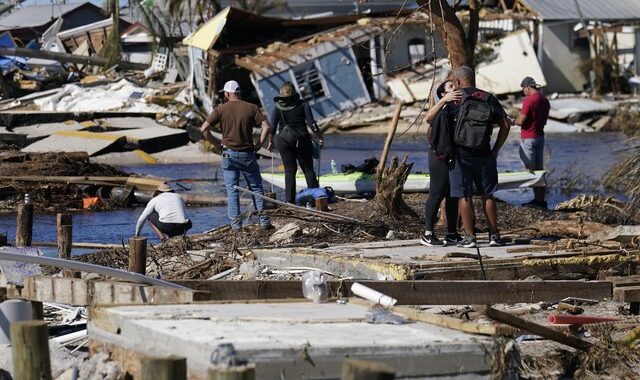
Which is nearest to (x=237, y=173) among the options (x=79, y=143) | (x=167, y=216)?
(x=167, y=216)

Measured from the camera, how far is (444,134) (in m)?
11.3

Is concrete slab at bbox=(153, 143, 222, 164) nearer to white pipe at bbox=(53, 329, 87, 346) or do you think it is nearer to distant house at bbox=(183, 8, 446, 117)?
Result: distant house at bbox=(183, 8, 446, 117)

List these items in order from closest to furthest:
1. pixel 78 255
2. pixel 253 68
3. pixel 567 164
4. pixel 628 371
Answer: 1. pixel 628 371
2. pixel 78 255
3. pixel 567 164
4. pixel 253 68

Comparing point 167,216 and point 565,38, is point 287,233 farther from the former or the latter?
point 565,38

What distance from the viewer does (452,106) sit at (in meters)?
11.4

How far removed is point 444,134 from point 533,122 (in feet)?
20.0

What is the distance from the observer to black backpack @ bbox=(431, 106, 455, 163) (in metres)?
11.3

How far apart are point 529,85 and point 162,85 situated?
2893 centimetres

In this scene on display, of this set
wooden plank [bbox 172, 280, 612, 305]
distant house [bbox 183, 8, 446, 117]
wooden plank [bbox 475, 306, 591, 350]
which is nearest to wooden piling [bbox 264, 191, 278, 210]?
wooden plank [bbox 172, 280, 612, 305]

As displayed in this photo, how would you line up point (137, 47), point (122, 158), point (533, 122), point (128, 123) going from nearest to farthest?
point (533, 122) < point (122, 158) < point (128, 123) < point (137, 47)

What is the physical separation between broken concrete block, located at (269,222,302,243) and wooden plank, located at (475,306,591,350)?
203 inches

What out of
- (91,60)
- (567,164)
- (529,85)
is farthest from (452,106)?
(91,60)

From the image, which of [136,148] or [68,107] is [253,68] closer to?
[68,107]

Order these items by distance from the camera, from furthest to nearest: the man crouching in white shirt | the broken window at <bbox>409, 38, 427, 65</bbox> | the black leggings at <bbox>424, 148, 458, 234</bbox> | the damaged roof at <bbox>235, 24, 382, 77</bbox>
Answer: the broken window at <bbox>409, 38, 427, 65</bbox>, the damaged roof at <bbox>235, 24, 382, 77</bbox>, the man crouching in white shirt, the black leggings at <bbox>424, 148, 458, 234</bbox>
